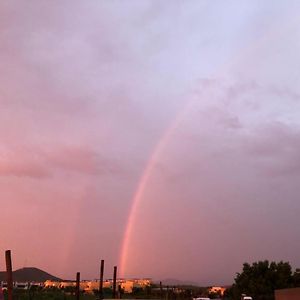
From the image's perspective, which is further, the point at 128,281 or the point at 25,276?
the point at 128,281

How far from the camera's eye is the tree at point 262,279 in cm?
4988

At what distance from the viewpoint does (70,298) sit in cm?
4606

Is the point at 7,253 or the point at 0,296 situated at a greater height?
the point at 7,253

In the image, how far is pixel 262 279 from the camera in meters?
51.6

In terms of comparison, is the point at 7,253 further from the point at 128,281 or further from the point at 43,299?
the point at 128,281

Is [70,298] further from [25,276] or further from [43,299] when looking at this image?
[25,276]

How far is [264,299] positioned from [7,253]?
30756 mm

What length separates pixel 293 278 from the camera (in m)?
51.7

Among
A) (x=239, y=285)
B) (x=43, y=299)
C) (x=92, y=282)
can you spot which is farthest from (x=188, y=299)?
(x=92, y=282)

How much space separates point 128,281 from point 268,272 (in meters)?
93.7

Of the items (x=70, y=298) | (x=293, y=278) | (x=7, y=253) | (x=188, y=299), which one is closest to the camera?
(x=7, y=253)

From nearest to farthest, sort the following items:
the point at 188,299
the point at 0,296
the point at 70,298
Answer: the point at 0,296
the point at 70,298
the point at 188,299

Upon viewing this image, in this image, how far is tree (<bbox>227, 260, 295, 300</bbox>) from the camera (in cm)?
4988

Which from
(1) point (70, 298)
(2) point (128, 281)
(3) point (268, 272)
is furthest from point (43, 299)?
(2) point (128, 281)
